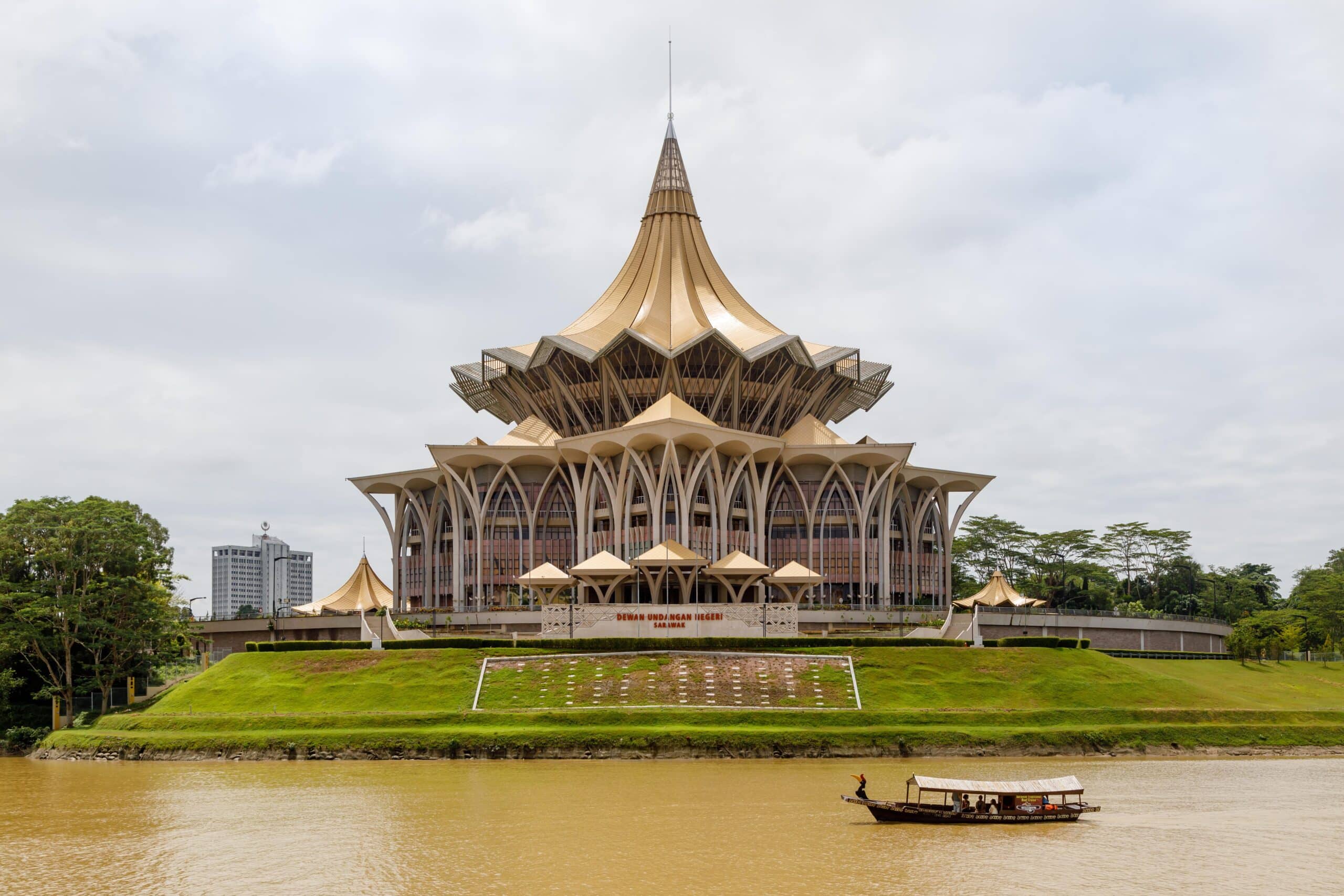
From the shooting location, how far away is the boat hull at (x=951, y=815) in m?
25.7

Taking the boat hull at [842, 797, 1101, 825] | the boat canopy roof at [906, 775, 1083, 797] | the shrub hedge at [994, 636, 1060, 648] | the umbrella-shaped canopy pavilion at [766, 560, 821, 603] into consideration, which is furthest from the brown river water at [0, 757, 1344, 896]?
the umbrella-shaped canopy pavilion at [766, 560, 821, 603]

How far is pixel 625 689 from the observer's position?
43.7 m

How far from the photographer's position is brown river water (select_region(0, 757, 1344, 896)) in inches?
816

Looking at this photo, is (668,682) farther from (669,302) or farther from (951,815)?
(669,302)

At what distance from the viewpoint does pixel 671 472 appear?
67.6m

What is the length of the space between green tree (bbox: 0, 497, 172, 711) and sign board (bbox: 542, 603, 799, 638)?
17.5m

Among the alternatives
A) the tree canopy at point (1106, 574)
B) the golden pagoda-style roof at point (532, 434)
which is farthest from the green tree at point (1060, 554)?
the golden pagoda-style roof at point (532, 434)

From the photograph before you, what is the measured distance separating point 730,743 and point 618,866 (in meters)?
16.7

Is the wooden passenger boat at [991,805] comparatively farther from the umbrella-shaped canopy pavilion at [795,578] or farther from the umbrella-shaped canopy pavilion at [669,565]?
the umbrella-shaped canopy pavilion at [669,565]

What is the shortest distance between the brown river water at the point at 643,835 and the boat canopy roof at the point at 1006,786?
823 millimetres

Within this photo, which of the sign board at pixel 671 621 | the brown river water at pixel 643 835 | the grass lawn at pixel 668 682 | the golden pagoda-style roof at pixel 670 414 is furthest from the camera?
the golden pagoda-style roof at pixel 670 414

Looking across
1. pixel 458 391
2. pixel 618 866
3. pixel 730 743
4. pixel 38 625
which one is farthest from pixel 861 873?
pixel 458 391

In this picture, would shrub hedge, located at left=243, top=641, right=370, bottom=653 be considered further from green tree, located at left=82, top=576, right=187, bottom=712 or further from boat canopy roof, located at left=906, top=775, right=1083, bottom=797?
boat canopy roof, located at left=906, top=775, right=1083, bottom=797

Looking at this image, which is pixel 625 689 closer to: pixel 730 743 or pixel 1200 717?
pixel 730 743
